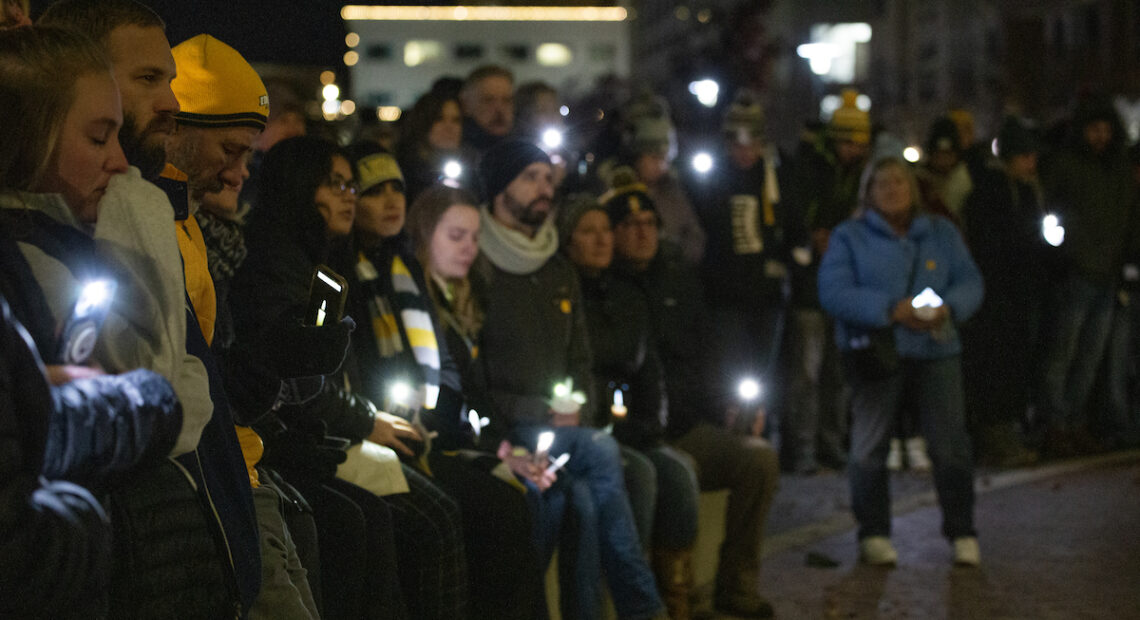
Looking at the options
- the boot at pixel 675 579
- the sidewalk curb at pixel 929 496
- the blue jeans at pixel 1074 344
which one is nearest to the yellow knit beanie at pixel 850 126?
the blue jeans at pixel 1074 344

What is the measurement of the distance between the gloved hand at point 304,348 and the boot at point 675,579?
3008 millimetres

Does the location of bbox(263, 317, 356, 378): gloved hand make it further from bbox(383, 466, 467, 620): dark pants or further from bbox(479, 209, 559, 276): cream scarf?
bbox(479, 209, 559, 276): cream scarf

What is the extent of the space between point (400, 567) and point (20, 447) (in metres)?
2.78

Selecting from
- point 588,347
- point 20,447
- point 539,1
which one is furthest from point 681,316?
point 539,1

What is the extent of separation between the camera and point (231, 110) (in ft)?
13.1

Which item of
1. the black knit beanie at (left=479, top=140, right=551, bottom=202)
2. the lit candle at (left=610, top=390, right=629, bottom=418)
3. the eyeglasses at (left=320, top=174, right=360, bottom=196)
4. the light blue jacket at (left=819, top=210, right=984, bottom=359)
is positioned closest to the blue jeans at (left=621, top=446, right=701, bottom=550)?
the lit candle at (left=610, top=390, right=629, bottom=418)

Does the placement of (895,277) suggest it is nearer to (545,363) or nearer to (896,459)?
(545,363)

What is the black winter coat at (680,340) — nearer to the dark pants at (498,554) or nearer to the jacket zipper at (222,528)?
the dark pants at (498,554)

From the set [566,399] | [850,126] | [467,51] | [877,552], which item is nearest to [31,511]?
[566,399]

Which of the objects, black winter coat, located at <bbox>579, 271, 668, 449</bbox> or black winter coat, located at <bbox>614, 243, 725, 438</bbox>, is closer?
black winter coat, located at <bbox>579, 271, 668, 449</bbox>

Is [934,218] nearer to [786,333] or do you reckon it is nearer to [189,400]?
[786,333]

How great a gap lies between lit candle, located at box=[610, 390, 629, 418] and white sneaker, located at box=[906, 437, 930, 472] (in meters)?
4.23

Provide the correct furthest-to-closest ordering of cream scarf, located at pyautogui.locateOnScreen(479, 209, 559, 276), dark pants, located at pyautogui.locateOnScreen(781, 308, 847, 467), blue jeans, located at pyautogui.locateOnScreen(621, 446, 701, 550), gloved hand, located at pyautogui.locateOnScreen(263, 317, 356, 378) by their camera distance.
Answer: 1. dark pants, located at pyautogui.locateOnScreen(781, 308, 847, 467)
2. cream scarf, located at pyautogui.locateOnScreen(479, 209, 559, 276)
3. blue jeans, located at pyautogui.locateOnScreen(621, 446, 701, 550)
4. gloved hand, located at pyautogui.locateOnScreen(263, 317, 356, 378)

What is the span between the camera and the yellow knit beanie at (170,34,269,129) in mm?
3977
